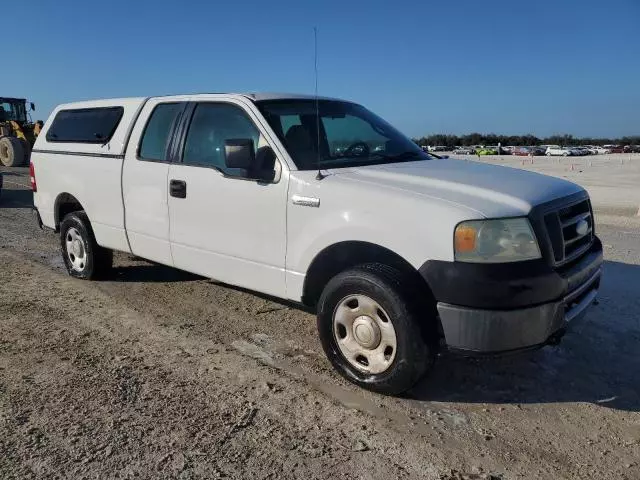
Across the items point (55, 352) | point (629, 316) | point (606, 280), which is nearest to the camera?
point (55, 352)

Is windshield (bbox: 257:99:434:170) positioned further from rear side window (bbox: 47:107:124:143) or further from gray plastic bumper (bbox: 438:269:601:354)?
rear side window (bbox: 47:107:124:143)

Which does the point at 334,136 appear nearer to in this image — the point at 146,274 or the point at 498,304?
the point at 498,304

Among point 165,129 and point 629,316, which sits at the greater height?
point 165,129

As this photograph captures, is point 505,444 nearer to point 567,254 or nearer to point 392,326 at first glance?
point 392,326

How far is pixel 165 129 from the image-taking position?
4988 mm

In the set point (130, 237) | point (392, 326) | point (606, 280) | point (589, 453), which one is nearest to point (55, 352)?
point (130, 237)

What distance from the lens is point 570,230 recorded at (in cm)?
355

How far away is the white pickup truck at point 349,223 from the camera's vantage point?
314 cm

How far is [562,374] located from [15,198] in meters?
12.9

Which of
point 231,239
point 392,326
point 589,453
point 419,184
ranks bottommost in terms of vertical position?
point 589,453

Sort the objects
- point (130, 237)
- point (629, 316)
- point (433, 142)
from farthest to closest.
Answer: point (433, 142) < point (130, 237) < point (629, 316)

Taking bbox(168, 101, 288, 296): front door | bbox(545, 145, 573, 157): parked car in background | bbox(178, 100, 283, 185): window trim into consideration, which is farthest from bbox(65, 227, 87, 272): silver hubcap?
bbox(545, 145, 573, 157): parked car in background

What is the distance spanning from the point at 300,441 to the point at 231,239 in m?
1.83

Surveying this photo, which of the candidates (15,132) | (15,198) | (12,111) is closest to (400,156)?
(15,198)
